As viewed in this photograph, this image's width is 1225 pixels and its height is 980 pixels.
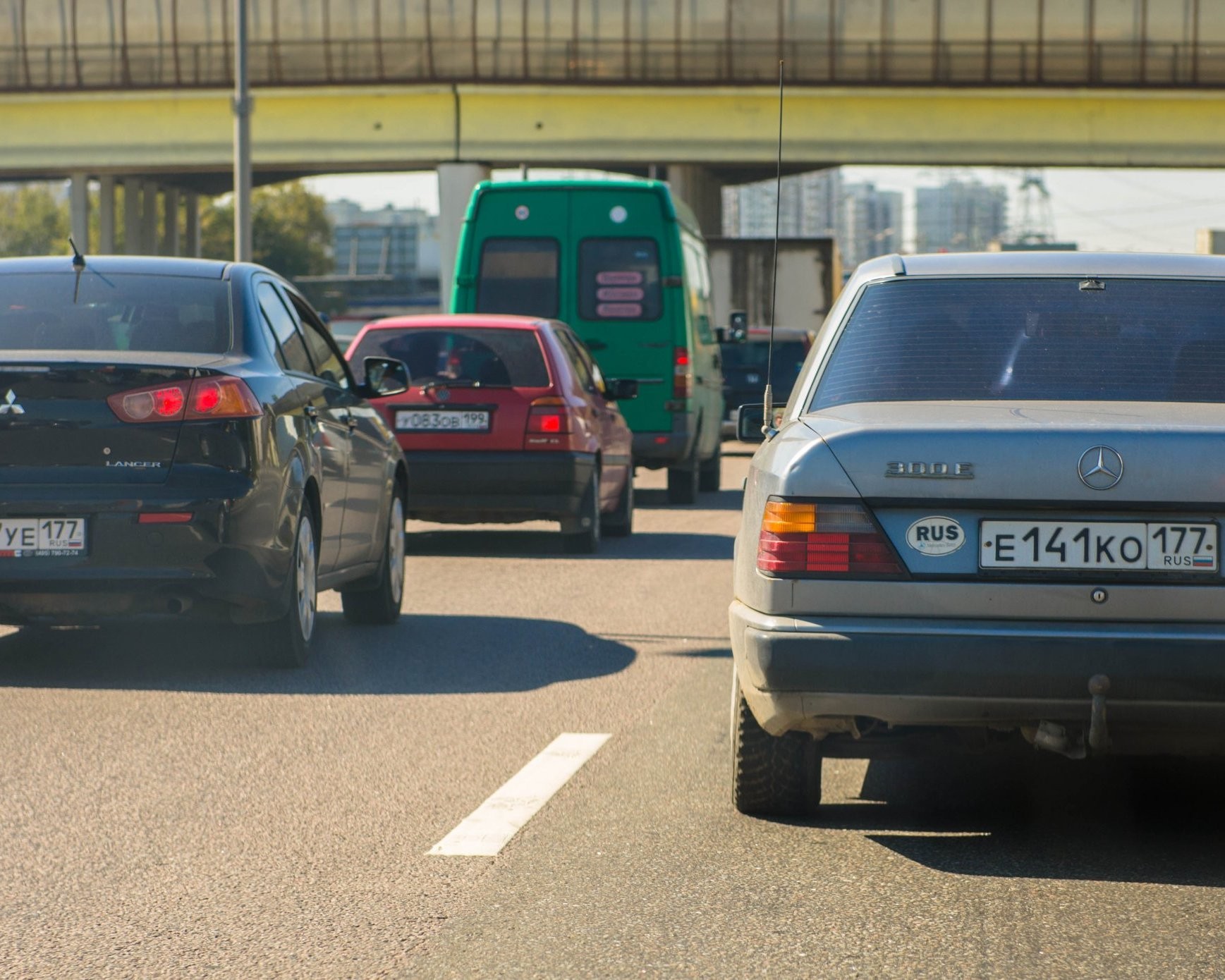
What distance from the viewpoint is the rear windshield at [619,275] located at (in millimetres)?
19578

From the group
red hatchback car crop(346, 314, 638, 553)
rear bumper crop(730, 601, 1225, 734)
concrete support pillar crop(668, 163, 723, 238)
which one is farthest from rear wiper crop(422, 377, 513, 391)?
concrete support pillar crop(668, 163, 723, 238)

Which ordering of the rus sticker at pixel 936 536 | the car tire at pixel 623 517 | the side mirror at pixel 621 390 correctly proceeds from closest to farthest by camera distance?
the rus sticker at pixel 936 536 → the side mirror at pixel 621 390 → the car tire at pixel 623 517

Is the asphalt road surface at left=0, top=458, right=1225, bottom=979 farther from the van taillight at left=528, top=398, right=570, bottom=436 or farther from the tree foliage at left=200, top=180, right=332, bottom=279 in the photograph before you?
the tree foliage at left=200, top=180, right=332, bottom=279

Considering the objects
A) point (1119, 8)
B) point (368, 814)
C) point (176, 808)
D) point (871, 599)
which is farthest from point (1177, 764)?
point (1119, 8)

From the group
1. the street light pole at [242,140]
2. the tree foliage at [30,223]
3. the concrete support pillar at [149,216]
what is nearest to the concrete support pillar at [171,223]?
the concrete support pillar at [149,216]

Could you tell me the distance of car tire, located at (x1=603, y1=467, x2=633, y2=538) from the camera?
16.2 m

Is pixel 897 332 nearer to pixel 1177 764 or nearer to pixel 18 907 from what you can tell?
pixel 1177 764

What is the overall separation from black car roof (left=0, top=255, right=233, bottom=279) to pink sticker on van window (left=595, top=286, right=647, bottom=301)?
10.7 m

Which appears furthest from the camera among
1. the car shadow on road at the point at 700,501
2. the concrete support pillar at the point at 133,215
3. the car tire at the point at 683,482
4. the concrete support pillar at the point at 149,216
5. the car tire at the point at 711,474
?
the concrete support pillar at the point at 149,216

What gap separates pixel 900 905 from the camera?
15.9ft

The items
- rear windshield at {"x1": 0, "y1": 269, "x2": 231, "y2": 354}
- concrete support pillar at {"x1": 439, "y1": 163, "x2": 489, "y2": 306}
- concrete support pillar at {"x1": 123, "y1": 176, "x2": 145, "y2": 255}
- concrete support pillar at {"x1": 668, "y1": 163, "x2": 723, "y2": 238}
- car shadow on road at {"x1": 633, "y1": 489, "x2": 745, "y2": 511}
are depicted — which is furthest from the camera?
concrete support pillar at {"x1": 123, "y1": 176, "x2": 145, "y2": 255}

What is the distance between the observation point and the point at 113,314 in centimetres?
859

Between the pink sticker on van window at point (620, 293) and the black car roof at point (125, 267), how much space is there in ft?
35.0

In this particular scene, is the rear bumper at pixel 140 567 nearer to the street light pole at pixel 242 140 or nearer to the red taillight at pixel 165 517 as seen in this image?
the red taillight at pixel 165 517
